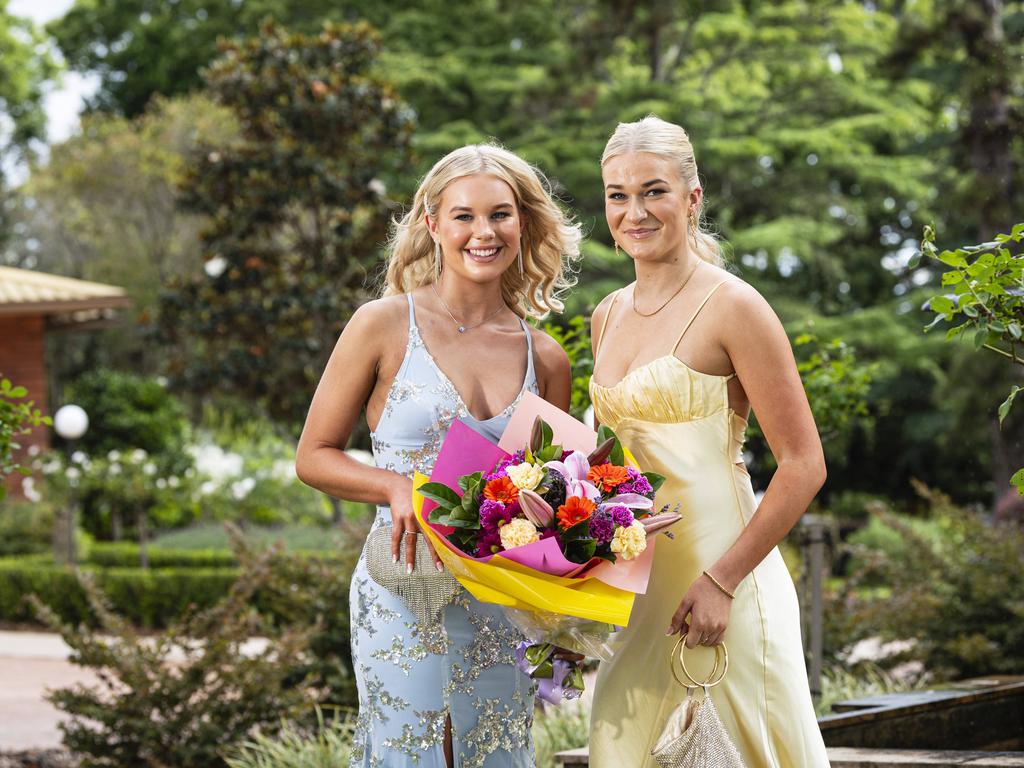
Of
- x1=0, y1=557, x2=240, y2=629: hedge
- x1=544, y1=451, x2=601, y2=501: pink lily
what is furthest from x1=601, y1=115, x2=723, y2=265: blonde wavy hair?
x1=0, y1=557, x2=240, y2=629: hedge

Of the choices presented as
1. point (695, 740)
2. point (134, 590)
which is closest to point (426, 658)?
point (695, 740)

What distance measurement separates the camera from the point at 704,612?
2.82m

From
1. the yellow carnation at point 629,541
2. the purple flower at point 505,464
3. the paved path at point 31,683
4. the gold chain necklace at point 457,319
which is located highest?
the gold chain necklace at point 457,319

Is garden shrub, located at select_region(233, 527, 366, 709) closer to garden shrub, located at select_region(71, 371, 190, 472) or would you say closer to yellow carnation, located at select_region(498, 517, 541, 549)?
yellow carnation, located at select_region(498, 517, 541, 549)

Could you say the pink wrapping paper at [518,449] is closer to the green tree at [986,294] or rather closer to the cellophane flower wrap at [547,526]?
the cellophane flower wrap at [547,526]

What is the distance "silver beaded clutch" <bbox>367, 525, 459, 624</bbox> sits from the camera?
299cm

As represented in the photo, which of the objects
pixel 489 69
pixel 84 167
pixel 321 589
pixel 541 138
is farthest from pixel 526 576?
pixel 84 167

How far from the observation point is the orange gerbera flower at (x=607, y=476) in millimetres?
Answer: 2618

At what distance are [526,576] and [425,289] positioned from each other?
0.96 meters

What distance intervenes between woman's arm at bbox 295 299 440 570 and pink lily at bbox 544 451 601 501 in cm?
43

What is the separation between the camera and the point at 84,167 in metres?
27.2

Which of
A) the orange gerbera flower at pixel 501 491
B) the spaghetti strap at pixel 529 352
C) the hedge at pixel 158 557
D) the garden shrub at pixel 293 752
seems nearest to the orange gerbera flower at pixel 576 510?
the orange gerbera flower at pixel 501 491

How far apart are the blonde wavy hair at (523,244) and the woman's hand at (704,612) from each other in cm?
90

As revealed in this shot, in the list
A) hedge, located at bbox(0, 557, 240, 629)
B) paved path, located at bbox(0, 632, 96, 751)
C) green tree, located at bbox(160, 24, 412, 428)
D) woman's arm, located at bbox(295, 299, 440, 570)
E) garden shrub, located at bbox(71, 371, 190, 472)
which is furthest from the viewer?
garden shrub, located at bbox(71, 371, 190, 472)
